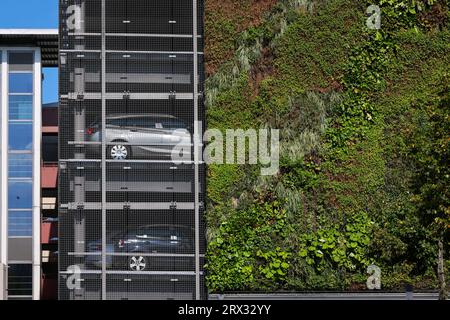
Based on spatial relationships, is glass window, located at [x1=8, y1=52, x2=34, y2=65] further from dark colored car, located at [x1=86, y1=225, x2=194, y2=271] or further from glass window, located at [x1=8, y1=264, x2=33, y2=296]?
dark colored car, located at [x1=86, y1=225, x2=194, y2=271]

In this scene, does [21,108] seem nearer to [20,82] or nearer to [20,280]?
A: [20,82]

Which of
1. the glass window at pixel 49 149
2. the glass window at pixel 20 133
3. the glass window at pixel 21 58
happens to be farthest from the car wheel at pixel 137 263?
the glass window at pixel 21 58

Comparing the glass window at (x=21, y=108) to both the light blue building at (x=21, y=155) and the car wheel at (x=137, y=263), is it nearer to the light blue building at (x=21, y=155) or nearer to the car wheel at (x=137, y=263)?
the light blue building at (x=21, y=155)

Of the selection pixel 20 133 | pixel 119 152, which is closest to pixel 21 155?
pixel 20 133

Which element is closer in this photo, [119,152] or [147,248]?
[147,248]
